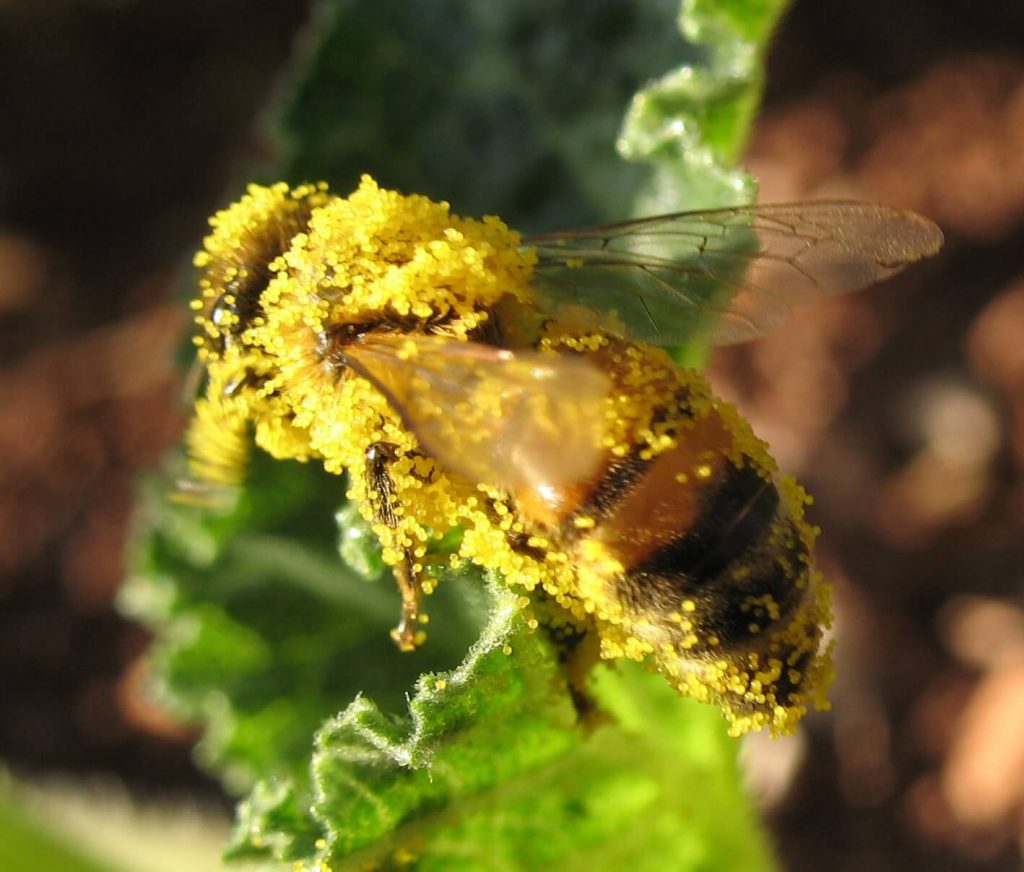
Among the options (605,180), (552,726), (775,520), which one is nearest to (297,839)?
(552,726)

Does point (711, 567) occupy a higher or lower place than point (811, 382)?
lower

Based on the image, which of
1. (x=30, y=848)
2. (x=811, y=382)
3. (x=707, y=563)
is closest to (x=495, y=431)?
(x=707, y=563)

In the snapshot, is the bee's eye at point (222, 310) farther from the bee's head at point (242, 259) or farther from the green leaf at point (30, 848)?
the green leaf at point (30, 848)

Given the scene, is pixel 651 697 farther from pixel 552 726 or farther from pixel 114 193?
pixel 114 193

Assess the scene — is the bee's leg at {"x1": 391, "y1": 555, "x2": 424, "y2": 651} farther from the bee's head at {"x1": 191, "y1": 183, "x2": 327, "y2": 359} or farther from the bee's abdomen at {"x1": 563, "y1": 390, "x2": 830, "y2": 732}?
the bee's head at {"x1": 191, "y1": 183, "x2": 327, "y2": 359}

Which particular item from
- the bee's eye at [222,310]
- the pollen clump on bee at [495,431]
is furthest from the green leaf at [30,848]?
the bee's eye at [222,310]

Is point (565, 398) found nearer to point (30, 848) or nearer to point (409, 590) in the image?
point (409, 590)
